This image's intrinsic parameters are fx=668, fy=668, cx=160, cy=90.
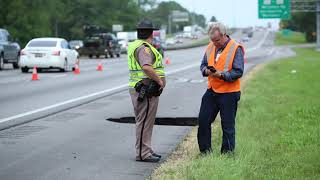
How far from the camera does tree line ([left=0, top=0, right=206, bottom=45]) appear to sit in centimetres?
6869

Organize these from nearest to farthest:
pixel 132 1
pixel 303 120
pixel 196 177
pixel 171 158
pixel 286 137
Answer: pixel 196 177 < pixel 171 158 < pixel 286 137 < pixel 303 120 < pixel 132 1

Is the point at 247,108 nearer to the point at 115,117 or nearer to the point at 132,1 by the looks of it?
the point at 115,117

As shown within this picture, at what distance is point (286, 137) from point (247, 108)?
3996 millimetres

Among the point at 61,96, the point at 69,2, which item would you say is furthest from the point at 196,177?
the point at 69,2

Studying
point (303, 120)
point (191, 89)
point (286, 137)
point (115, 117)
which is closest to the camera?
point (286, 137)

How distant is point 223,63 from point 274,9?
1505 inches

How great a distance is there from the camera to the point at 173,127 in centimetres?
1152

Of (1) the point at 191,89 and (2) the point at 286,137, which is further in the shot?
(1) the point at 191,89

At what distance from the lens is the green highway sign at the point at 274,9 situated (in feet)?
146

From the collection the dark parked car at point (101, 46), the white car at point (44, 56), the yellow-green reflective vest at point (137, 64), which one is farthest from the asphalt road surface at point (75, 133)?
the dark parked car at point (101, 46)

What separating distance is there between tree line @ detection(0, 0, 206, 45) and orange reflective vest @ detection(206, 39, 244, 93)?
56681mm

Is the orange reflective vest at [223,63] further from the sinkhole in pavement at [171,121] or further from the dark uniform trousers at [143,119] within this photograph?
the sinkhole in pavement at [171,121]

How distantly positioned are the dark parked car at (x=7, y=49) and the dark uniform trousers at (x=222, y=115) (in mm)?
24167

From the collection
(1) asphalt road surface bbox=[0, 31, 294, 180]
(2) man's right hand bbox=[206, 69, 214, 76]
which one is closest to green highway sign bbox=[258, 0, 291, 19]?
(1) asphalt road surface bbox=[0, 31, 294, 180]
